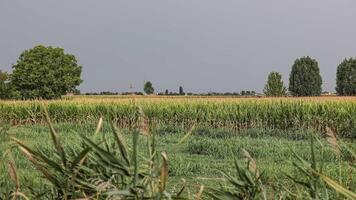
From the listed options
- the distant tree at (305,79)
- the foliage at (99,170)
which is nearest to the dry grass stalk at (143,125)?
the foliage at (99,170)

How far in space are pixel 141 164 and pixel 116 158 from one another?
0.06 m

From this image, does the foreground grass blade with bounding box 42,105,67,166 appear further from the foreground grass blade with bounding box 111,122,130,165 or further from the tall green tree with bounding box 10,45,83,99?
the tall green tree with bounding box 10,45,83,99

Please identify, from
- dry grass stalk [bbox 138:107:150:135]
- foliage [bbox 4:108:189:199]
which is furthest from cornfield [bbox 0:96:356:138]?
dry grass stalk [bbox 138:107:150:135]

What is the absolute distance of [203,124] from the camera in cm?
2541

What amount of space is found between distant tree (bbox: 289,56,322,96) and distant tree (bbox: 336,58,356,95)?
8.96 ft

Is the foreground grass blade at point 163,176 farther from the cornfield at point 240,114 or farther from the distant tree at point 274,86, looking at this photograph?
the distant tree at point 274,86

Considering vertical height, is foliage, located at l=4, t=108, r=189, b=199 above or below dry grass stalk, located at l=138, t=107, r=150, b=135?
below

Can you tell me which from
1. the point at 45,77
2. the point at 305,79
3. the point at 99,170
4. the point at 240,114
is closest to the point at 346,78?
the point at 305,79

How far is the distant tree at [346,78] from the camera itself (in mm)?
66125

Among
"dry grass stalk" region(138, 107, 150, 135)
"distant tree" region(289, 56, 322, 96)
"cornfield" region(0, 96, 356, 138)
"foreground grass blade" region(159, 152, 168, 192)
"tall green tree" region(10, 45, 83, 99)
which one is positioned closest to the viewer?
"foreground grass blade" region(159, 152, 168, 192)

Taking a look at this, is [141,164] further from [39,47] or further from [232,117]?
[39,47]

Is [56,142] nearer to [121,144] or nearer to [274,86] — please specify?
[121,144]

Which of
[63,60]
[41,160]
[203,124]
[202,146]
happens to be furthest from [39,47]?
[41,160]

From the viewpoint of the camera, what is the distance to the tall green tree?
179ft
